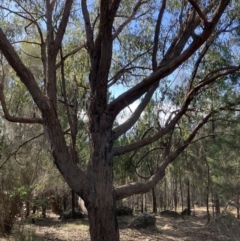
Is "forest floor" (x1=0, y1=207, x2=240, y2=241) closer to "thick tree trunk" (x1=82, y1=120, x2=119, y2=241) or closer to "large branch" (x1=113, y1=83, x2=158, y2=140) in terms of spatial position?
"thick tree trunk" (x1=82, y1=120, x2=119, y2=241)

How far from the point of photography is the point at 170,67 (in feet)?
16.0

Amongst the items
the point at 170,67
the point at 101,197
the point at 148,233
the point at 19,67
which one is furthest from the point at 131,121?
the point at 148,233

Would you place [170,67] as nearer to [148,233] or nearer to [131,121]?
[131,121]

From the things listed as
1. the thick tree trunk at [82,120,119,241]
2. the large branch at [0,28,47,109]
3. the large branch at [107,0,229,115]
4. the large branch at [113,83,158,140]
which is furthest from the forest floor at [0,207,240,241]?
the large branch at [107,0,229,115]

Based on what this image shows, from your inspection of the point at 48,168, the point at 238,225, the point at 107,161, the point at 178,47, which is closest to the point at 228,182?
the point at 238,225

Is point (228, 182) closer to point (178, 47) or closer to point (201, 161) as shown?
point (201, 161)

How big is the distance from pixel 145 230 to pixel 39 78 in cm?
622

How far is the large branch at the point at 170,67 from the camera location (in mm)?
4241

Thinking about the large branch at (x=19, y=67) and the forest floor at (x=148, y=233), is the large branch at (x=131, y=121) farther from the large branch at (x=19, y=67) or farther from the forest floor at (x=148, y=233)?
the forest floor at (x=148, y=233)

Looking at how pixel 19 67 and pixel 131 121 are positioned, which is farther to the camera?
pixel 131 121

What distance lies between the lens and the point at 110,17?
487cm

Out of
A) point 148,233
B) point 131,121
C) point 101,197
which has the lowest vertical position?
point 148,233

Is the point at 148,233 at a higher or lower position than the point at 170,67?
lower

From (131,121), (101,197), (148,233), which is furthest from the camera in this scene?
(148,233)
